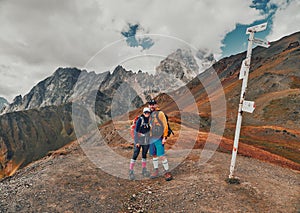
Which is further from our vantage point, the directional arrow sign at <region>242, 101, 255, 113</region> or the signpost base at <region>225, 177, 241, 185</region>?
the signpost base at <region>225, 177, 241, 185</region>

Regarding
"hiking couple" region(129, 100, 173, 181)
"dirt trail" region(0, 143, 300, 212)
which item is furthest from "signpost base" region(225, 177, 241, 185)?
"hiking couple" region(129, 100, 173, 181)

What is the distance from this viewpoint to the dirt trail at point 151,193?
8.84 metres

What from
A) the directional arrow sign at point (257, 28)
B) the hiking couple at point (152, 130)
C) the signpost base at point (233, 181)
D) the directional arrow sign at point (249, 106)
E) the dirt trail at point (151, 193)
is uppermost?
the directional arrow sign at point (257, 28)

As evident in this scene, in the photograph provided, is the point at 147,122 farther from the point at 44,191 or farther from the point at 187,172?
the point at 44,191

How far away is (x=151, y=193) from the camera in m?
10.2

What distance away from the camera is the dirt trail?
29.0 ft

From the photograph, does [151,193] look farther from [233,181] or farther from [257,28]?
[257,28]

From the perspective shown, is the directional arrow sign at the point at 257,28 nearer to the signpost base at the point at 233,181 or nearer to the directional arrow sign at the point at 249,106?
the directional arrow sign at the point at 249,106

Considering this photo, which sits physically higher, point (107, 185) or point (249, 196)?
point (249, 196)

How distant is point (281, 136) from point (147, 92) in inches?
1725

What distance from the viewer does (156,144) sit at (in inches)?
464

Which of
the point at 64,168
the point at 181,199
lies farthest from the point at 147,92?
the point at 181,199

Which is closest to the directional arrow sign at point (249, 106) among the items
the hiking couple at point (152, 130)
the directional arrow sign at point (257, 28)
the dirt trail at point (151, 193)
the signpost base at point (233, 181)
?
the directional arrow sign at point (257, 28)

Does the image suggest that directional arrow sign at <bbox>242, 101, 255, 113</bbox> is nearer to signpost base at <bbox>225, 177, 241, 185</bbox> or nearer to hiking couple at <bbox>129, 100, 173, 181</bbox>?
signpost base at <bbox>225, 177, 241, 185</bbox>
